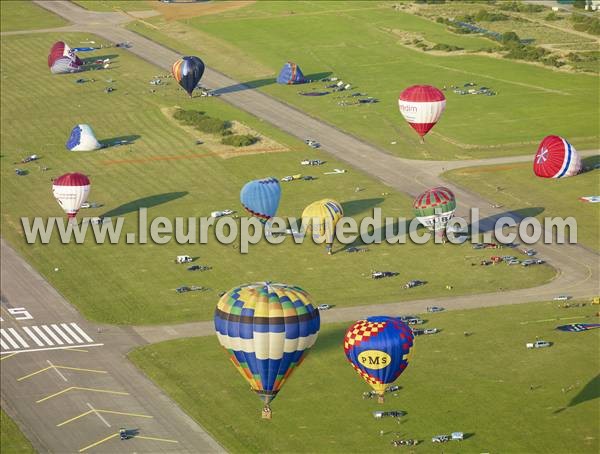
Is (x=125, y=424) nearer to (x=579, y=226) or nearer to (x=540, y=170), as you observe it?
(x=579, y=226)

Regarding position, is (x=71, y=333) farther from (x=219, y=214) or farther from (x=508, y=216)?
(x=508, y=216)

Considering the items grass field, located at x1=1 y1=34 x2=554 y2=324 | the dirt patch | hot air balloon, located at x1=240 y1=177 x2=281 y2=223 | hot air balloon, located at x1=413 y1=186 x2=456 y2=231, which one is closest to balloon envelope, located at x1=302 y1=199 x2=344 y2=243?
grass field, located at x1=1 y1=34 x2=554 y2=324

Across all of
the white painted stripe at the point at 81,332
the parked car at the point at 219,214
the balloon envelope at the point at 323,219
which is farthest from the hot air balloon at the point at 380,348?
the parked car at the point at 219,214

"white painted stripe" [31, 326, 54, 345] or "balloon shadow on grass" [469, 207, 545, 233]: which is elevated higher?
"balloon shadow on grass" [469, 207, 545, 233]

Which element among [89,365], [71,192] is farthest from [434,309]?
[71,192]

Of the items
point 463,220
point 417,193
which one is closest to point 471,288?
point 463,220

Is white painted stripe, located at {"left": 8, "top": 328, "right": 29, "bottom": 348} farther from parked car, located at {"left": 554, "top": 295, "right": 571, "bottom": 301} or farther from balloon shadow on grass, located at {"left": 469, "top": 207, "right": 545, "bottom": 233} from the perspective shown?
balloon shadow on grass, located at {"left": 469, "top": 207, "right": 545, "bottom": 233}

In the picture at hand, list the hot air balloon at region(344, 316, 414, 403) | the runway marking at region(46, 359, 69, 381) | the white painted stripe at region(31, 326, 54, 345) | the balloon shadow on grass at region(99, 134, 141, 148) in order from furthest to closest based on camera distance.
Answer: the balloon shadow on grass at region(99, 134, 141, 148) → the white painted stripe at region(31, 326, 54, 345) → the runway marking at region(46, 359, 69, 381) → the hot air balloon at region(344, 316, 414, 403)
